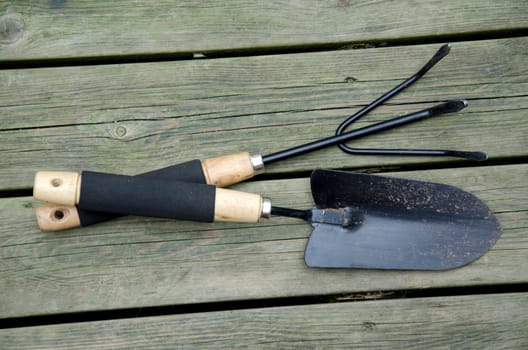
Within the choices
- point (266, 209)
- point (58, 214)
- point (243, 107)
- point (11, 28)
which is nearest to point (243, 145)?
point (243, 107)

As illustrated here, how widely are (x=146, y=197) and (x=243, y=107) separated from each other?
1.05 feet

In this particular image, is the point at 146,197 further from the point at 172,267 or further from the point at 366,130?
the point at 366,130

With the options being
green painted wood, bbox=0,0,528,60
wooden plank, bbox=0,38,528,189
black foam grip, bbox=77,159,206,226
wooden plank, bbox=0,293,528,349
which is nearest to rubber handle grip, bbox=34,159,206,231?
black foam grip, bbox=77,159,206,226

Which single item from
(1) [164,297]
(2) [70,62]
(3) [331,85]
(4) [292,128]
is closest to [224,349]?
(1) [164,297]

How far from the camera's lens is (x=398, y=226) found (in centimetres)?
109

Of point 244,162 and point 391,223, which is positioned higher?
point 244,162

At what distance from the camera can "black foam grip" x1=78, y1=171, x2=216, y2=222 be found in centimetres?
98

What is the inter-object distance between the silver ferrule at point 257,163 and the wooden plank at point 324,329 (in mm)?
280

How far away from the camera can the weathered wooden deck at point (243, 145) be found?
1.10 metres

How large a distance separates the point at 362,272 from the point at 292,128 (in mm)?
334

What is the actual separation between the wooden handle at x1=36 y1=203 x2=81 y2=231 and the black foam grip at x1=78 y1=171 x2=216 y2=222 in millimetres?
66

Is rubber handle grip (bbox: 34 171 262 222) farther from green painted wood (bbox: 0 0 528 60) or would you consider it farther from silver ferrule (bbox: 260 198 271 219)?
green painted wood (bbox: 0 0 528 60)

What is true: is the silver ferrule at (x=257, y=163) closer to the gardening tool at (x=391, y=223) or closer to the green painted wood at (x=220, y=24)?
the gardening tool at (x=391, y=223)

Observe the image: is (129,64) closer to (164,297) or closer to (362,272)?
(164,297)
